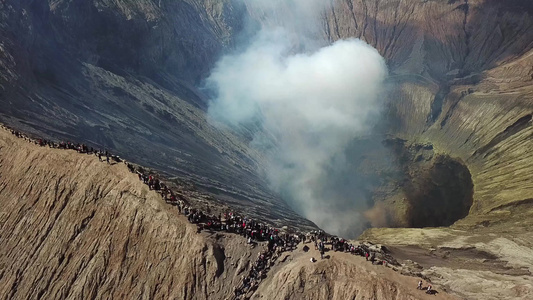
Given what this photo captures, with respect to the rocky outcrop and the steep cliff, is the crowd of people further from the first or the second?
the steep cliff

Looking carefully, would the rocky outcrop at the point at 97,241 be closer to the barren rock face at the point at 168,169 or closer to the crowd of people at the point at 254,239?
the barren rock face at the point at 168,169

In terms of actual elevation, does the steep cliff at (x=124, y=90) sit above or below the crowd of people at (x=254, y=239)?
above

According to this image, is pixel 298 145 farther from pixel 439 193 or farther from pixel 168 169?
pixel 168 169

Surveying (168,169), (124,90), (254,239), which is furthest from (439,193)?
(254,239)

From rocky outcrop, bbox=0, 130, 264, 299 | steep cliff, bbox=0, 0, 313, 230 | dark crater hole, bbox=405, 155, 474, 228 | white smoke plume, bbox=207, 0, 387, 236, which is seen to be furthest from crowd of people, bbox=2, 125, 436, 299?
dark crater hole, bbox=405, 155, 474, 228

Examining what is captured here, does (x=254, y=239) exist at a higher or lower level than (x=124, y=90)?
lower

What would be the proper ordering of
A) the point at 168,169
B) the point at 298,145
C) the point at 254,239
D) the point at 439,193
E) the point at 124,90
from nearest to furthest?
the point at 254,239
the point at 168,169
the point at 124,90
the point at 439,193
the point at 298,145

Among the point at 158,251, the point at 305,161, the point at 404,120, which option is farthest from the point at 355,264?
the point at 404,120

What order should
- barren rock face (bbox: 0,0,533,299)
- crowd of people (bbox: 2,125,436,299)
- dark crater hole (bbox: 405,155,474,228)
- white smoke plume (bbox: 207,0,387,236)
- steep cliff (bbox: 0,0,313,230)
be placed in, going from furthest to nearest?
white smoke plume (bbox: 207,0,387,236), dark crater hole (bbox: 405,155,474,228), steep cliff (bbox: 0,0,313,230), barren rock face (bbox: 0,0,533,299), crowd of people (bbox: 2,125,436,299)

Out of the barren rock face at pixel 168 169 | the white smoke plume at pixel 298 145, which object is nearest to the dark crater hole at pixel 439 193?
the barren rock face at pixel 168 169
